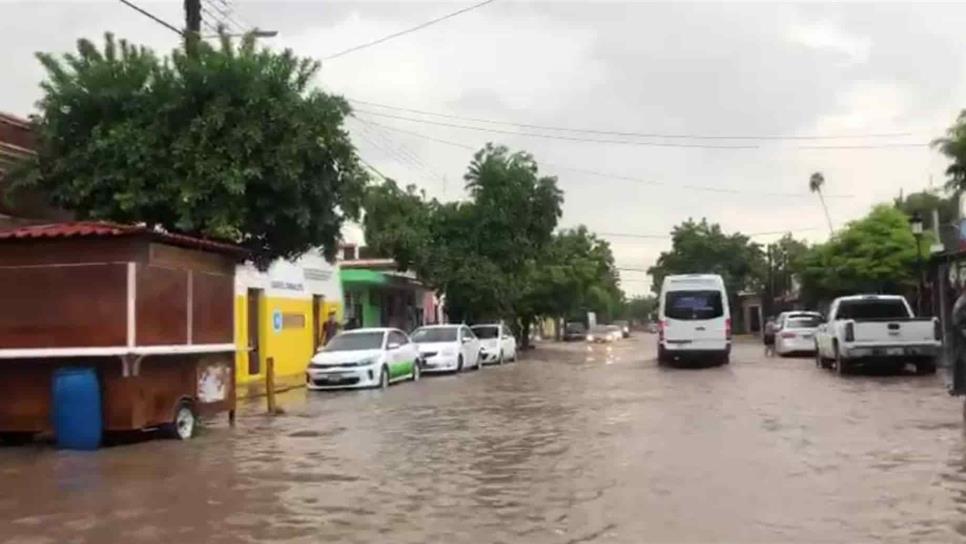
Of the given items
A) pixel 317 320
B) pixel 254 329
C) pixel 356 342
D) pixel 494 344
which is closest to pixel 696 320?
pixel 356 342

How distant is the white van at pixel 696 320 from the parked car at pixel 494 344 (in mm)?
9229

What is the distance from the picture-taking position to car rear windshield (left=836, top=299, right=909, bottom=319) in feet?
96.5

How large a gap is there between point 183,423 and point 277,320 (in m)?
18.0

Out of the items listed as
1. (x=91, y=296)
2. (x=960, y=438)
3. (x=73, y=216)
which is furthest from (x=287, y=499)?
(x=73, y=216)

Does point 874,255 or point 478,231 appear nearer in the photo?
point 874,255

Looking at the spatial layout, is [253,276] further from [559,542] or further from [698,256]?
[698,256]

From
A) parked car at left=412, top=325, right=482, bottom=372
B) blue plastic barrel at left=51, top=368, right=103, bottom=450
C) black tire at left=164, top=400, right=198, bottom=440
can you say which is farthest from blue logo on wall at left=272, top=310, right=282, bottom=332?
blue plastic barrel at left=51, top=368, right=103, bottom=450

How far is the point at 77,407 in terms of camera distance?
50.2 feet

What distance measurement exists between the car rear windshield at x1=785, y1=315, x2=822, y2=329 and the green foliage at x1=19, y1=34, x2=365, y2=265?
24108 millimetres

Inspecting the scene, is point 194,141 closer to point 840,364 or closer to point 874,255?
point 840,364

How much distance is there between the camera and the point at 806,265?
180 ft

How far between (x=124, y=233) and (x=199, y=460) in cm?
313

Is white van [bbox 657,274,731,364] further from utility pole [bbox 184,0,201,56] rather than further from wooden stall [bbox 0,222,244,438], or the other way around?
wooden stall [bbox 0,222,244,438]

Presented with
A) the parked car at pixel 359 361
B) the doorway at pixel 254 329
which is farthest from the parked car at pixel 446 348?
the doorway at pixel 254 329
